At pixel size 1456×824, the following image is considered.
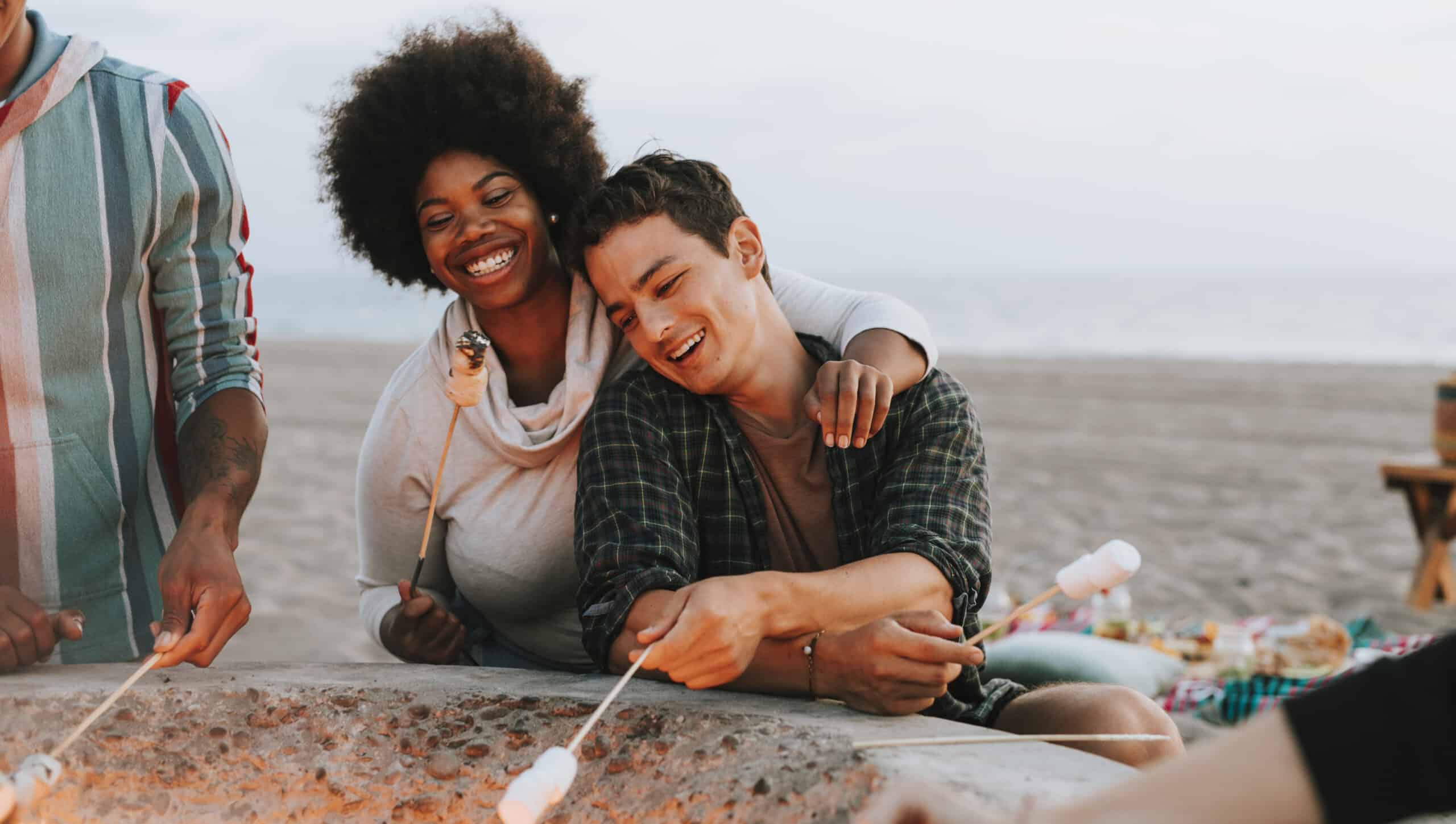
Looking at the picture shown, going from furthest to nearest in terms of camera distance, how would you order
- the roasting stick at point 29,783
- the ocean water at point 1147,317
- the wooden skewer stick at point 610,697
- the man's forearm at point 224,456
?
the ocean water at point 1147,317 < the man's forearm at point 224,456 < the wooden skewer stick at point 610,697 < the roasting stick at point 29,783

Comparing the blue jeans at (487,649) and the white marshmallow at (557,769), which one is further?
the blue jeans at (487,649)

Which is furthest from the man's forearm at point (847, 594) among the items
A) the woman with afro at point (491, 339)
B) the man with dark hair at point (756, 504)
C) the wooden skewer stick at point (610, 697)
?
the woman with afro at point (491, 339)

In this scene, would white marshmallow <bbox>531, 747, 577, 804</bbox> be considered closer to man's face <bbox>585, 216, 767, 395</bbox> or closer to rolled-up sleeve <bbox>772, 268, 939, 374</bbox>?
man's face <bbox>585, 216, 767, 395</bbox>

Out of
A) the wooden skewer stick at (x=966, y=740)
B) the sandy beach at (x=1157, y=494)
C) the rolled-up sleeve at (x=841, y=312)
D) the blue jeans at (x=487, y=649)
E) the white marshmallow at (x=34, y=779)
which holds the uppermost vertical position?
the rolled-up sleeve at (x=841, y=312)

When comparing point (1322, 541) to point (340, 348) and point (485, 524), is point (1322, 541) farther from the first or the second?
point (340, 348)

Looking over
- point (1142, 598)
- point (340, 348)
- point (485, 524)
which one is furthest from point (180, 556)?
point (340, 348)

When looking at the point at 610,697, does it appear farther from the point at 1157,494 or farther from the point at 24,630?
the point at 1157,494

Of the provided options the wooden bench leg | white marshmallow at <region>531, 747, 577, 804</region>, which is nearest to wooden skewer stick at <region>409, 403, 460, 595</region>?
white marshmallow at <region>531, 747, 577, 804</region>

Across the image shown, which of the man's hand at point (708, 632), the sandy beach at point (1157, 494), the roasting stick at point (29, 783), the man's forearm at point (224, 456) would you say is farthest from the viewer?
the sandy beach at point (1157, 494)

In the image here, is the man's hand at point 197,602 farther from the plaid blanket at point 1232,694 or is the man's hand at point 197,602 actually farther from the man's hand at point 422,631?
the plaid blanket at point 1232,694

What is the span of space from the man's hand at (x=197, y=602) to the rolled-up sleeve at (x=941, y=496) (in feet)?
3.80

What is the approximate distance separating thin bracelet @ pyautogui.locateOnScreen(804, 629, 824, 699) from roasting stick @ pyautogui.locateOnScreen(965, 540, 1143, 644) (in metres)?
0.27

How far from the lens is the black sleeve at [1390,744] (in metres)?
0.89

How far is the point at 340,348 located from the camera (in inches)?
872
